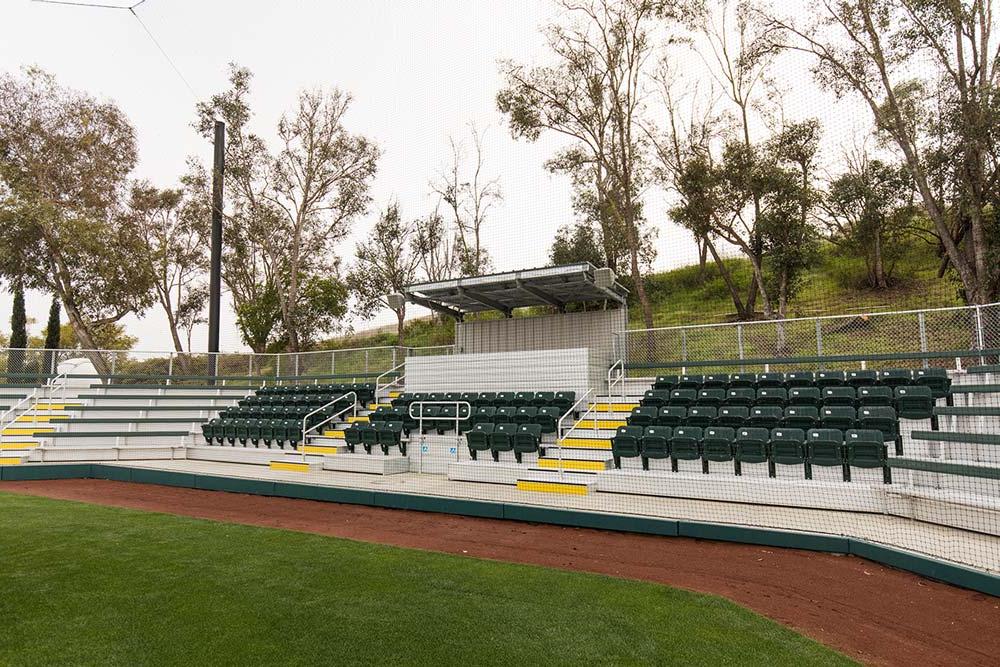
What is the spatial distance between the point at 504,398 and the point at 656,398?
12.1 ft

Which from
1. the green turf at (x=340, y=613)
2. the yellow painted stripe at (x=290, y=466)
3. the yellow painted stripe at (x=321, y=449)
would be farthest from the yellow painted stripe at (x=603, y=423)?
the green turf at (x=340, y=613)

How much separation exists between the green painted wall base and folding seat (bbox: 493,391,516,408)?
4.48 meters

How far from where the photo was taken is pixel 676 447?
901cm

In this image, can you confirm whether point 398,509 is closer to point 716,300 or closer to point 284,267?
point 716,300

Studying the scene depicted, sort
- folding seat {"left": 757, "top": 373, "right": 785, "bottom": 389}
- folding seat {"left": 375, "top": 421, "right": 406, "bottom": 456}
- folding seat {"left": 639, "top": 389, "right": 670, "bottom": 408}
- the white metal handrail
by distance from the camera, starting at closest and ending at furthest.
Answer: folding seat {"left": 757, "top": 373, "right": 785, "bottom": 389} < folding seat {"left": 639, "top": 389, "right": 670, "bottom": 408} < folding seat {"left": 375, "top": 421, "right": 406, "bottom": 456} < the white metal handrail

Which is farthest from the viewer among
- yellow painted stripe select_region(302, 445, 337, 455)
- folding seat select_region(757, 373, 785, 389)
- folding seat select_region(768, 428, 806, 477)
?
yellow painted stripe select_region(302, 445, 337, 455)

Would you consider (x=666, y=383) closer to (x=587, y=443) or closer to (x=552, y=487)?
(x=587, y=443)

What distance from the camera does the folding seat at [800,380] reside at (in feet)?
34.8

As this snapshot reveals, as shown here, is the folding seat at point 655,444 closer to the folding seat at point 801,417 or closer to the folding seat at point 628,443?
the folding seat at point 628,443

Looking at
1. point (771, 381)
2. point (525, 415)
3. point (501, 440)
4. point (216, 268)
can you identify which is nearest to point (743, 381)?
point (771, 381)

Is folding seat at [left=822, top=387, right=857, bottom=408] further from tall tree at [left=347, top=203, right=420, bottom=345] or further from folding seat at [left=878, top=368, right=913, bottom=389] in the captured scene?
tall tree at [left=347, top=203, right=420, bottom=345]

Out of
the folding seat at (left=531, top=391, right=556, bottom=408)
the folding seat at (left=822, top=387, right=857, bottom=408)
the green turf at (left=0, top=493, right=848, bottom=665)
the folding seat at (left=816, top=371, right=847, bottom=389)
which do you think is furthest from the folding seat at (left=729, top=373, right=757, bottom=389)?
the green turf at (left=0, top=493, right=848, bottom=665)

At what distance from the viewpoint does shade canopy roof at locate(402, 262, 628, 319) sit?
13.8 m

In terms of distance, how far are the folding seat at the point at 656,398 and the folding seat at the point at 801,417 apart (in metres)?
2.44
